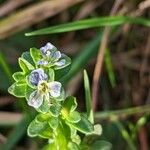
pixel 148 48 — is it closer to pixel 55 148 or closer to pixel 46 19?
pixel 46 19

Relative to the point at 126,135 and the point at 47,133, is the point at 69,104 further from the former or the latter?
the point at 126,135

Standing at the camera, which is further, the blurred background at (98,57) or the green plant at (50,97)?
the blurred background at (98,57)

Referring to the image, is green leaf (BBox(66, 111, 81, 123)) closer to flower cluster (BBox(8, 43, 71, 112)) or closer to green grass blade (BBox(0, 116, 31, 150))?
flower cluster (BBox(8, 43, 71, 112))

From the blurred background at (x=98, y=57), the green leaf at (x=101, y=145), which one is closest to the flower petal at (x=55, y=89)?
the green leaf at (x=101, y=145)

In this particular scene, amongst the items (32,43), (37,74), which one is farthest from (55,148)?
(32,43)

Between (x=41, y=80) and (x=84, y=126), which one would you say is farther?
(x=84, y=126)

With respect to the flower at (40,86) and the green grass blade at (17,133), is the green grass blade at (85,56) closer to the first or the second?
the green grass blade at (17,133)

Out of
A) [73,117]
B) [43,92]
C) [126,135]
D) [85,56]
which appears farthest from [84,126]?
[85,56]
